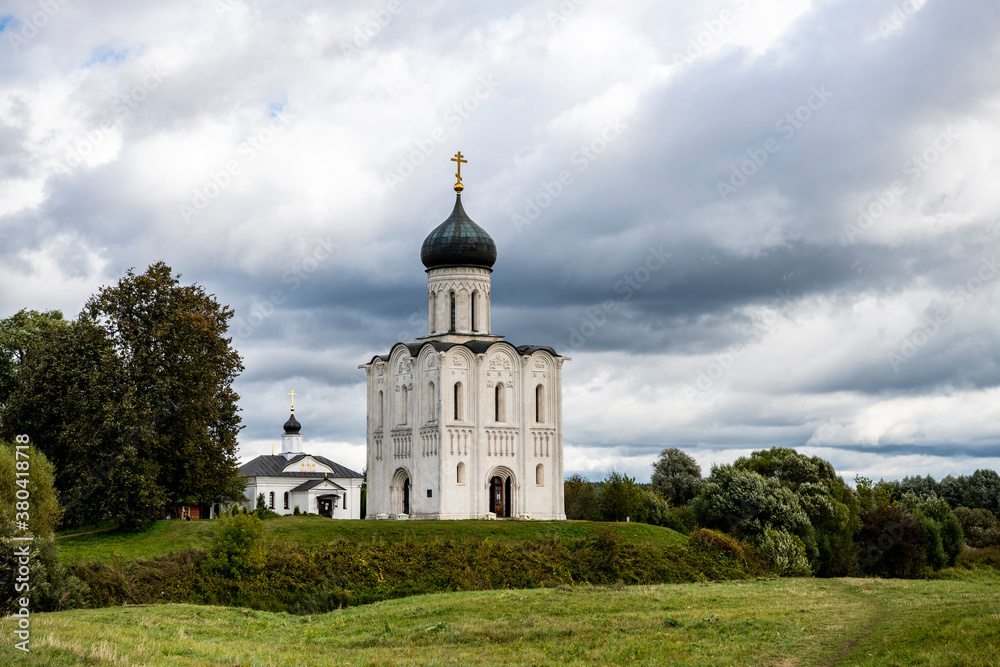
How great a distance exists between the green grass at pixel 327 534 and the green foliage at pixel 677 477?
23.8 m

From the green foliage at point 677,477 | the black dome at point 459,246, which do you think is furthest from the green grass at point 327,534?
the green foliage at point 677,477

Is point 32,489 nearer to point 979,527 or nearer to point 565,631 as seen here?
point 565,631

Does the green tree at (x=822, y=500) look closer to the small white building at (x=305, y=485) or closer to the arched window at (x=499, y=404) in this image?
the arched window at (x=499, y=404)

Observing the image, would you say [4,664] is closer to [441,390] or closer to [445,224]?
[441,390]

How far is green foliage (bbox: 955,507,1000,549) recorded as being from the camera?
65062 mm

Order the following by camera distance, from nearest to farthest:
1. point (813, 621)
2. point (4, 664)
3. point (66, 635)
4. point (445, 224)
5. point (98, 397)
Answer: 1. point (4, 664)
2. point (66, 635)
3. point (813, 621)
4. point (98, 397)
5. point (445, 224)

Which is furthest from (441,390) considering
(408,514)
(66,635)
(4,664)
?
(4,664)

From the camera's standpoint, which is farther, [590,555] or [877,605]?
[590,555]

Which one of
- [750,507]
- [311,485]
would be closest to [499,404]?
[750,507]

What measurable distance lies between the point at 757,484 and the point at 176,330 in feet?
86.2

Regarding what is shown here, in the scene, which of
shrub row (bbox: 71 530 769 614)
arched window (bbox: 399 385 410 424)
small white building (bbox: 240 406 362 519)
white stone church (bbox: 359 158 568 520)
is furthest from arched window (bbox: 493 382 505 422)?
small white building (bbox: 240 406 362 519)

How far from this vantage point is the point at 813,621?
2205cm

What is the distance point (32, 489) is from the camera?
3153 cm

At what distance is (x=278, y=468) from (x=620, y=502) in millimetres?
30097
